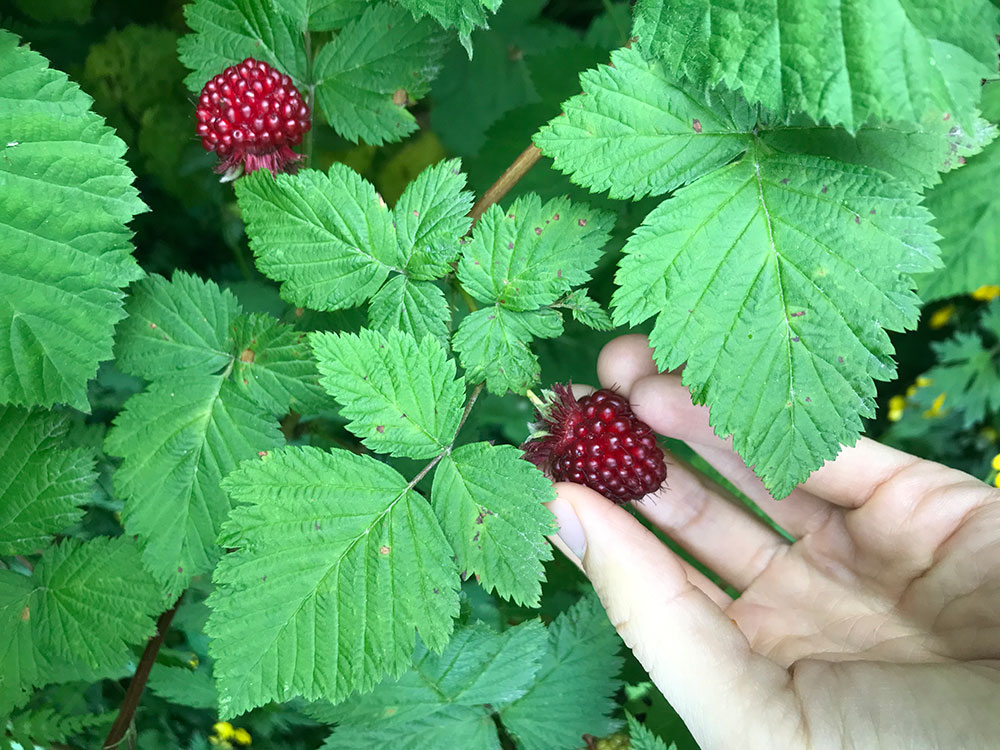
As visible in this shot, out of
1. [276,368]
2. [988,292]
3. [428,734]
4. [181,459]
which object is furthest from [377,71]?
[988,292]

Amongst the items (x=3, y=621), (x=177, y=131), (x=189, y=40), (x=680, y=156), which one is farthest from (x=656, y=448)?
(x=177, y=131)

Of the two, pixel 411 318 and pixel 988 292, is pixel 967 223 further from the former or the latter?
pixel 411 318

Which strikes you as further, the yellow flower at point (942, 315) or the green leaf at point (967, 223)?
the yellow flower at point (942, 315)

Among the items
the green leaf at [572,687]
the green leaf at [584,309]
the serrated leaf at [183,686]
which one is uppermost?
the green leaf at [584,309]

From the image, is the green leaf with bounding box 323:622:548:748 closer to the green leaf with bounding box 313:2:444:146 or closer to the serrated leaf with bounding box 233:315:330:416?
the serrated leaf with bounding box 233:315:330:416

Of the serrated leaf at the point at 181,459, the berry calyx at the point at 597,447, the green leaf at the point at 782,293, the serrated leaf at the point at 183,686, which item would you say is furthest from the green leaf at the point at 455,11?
the serrated leaf at the point at 183,686

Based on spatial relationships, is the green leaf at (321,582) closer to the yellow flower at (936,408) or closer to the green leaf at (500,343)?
the green leaf at (500,343)

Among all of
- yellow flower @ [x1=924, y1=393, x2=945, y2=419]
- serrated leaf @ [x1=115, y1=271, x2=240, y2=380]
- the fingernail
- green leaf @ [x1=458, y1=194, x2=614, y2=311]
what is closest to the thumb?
the fingernail
